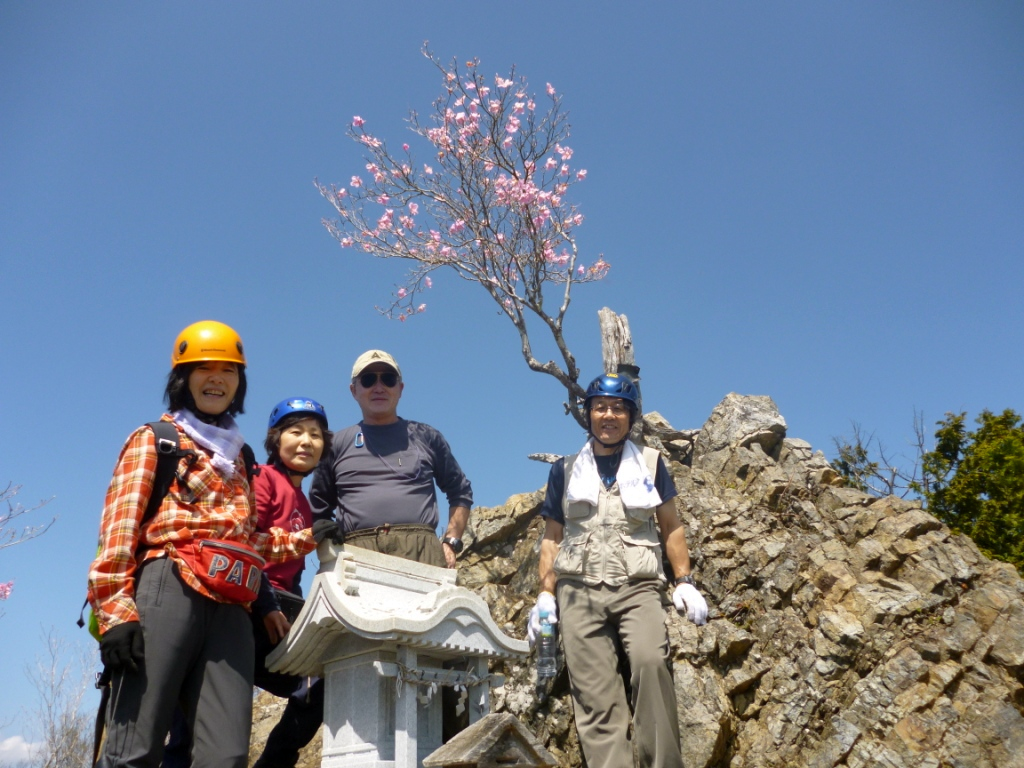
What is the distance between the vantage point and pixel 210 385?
11.5 ft

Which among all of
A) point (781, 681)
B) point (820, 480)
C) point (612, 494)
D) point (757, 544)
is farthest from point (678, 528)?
point (820, 480)

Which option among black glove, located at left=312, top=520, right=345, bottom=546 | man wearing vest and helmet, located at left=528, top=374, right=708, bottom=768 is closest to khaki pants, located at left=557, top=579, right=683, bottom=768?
man wearing vest and helmet, located at left=528, top=374, right=708, bottom=768

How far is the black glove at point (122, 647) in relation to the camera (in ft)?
9.05

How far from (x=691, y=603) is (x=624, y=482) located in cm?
78

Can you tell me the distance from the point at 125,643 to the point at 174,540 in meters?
0.46

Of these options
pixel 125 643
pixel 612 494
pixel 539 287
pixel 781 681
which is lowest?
pixel 781 681

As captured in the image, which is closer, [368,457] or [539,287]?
[368,457]

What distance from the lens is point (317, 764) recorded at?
7.99 meters

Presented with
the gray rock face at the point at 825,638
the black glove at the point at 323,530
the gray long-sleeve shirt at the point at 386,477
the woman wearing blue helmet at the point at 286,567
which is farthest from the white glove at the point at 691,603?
the gray rock face at the point at 825,638

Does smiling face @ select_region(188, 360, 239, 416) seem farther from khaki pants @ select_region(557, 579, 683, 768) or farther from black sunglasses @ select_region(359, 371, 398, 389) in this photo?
khaki pants @ select_region(557, 579, 683, 768)

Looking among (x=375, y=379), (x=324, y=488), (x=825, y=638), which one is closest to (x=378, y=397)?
(x=375, y=379)

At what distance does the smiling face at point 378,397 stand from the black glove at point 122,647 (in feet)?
7.93

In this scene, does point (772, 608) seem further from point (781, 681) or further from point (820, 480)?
point (820, 480)

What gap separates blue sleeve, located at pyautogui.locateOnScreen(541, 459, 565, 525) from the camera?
15.1ft
